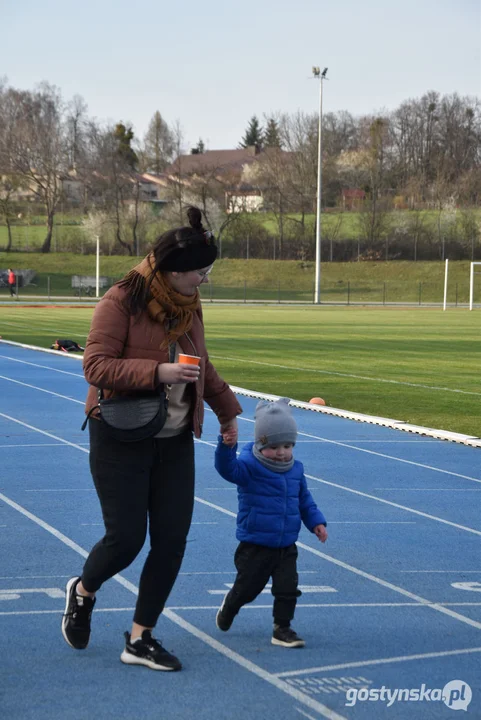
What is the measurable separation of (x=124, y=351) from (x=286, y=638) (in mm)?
1568

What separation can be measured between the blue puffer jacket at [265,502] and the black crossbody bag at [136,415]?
582mm

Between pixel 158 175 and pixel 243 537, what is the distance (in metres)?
133

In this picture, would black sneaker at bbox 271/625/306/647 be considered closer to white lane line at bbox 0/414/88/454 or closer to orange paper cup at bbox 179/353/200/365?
orange paper cup at bbox 179/353/200/365

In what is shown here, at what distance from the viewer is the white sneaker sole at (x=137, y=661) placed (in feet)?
15.9

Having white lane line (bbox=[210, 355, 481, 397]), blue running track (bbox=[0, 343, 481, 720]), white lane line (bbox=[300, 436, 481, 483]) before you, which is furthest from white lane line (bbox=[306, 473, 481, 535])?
white lane line (bbox=[210, 355, 481, 397])

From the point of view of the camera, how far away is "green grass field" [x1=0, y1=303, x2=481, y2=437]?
16.5 m

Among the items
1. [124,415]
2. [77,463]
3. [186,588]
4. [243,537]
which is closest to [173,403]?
[124,415]

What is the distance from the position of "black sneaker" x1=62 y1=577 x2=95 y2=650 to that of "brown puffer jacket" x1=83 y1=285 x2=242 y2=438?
3.01 feet

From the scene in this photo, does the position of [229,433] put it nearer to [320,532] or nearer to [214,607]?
[320,532]

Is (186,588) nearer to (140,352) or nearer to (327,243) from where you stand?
(140,352)

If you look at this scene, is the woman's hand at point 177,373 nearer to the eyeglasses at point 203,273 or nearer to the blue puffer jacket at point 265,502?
the eyeglasses at point 203,273

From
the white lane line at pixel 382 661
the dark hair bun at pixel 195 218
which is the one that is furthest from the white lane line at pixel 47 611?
the dark hair bun at pixel 195 218

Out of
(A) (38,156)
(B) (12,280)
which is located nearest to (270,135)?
(A) (38,156)

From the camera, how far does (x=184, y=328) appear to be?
16.3ft
